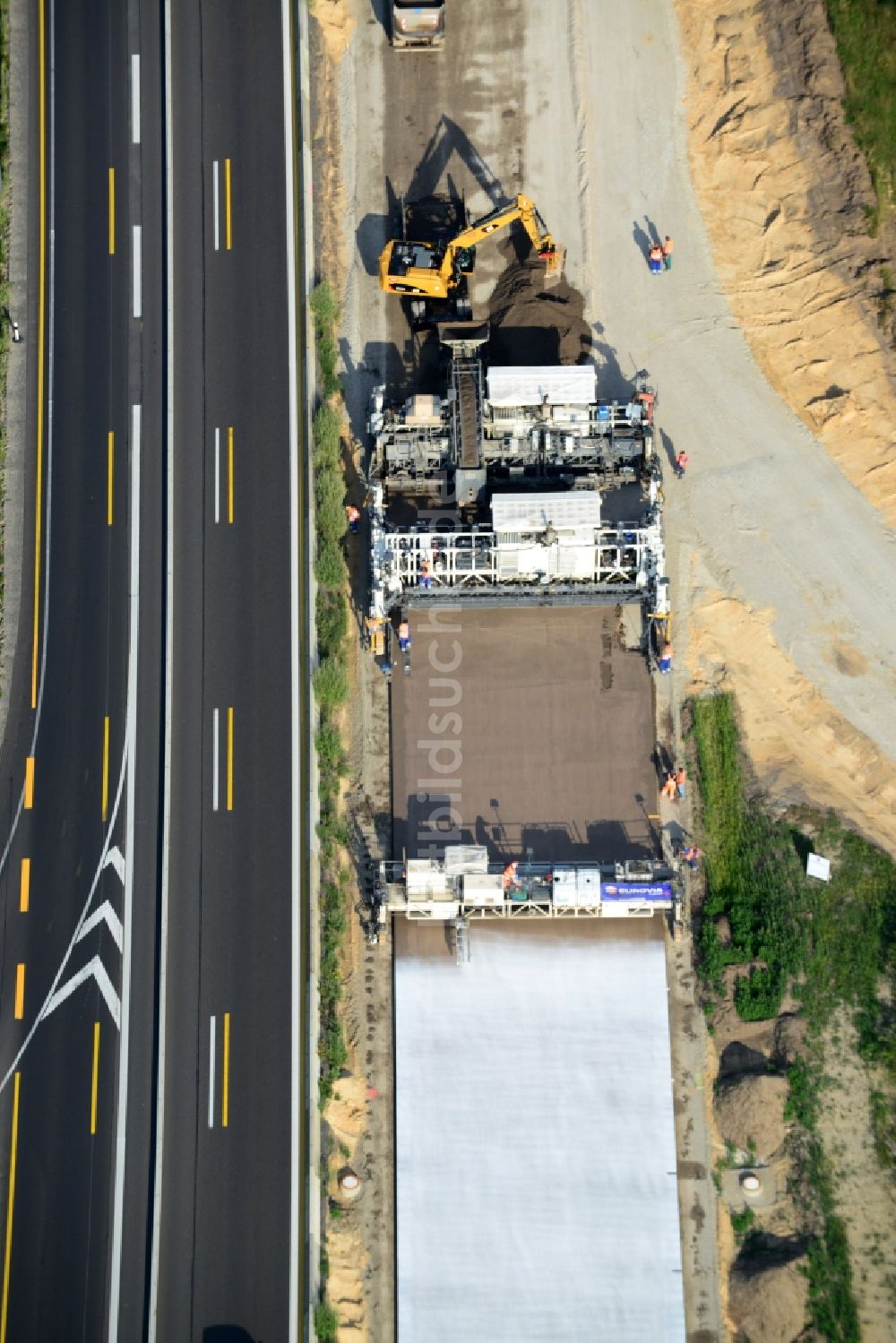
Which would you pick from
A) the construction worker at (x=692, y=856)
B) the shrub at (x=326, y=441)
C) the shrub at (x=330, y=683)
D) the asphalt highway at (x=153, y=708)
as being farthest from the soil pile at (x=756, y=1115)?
the shrub at (x=326, y=441)

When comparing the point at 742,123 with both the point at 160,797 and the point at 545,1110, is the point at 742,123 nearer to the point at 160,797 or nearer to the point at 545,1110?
the point at 160,797

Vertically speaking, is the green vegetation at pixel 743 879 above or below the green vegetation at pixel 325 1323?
above

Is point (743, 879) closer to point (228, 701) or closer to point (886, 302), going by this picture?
point (228, 701)

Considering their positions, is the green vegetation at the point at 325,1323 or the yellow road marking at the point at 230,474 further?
the yellow road marking at the point at 230,474

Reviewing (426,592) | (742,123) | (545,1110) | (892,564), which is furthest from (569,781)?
(742,123)

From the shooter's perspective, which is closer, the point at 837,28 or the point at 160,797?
the point at 160,797

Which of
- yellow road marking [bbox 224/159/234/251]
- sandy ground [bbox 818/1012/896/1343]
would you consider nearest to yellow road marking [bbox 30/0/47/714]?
yellow road marking [bbox 224/159/234/251]

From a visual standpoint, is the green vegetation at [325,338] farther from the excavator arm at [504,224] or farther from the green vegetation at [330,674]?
the excavator arm at [504,224]
